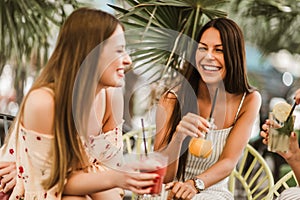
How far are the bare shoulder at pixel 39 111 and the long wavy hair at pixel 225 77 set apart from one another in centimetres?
59

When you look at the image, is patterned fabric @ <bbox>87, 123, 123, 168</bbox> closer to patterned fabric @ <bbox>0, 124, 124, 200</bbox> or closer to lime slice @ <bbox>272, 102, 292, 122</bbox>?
patterned fabric @ <bbox>0, 124, 124, 200</bbox>

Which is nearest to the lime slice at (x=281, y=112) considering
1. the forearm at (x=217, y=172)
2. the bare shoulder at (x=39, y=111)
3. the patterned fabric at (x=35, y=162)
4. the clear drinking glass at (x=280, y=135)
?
the clear drinking glass at (x=280, y=135)

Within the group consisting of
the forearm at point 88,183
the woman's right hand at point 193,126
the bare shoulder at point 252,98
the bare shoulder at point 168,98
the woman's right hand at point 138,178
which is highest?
the bare shoulder at point 252,98

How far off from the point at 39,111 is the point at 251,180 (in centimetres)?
154

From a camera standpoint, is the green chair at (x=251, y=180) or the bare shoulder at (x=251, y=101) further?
the green chair at (x=251, y=180)

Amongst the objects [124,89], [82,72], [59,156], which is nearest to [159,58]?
[124,89]

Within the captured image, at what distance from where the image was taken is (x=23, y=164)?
2453mm

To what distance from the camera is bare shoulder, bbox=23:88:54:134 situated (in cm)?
234

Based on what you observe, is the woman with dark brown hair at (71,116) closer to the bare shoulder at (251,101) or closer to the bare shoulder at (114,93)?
the bare shoulder at (114,93)

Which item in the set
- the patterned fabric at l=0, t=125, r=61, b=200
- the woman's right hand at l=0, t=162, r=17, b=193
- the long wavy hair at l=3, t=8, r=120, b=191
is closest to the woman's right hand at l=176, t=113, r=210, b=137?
the long wavy hair at l=3, t=8, r=120, b=191

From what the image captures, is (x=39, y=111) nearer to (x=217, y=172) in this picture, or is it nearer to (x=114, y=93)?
(x=114, y=93)

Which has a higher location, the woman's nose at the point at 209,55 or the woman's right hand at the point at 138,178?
the woman's nose at the point at 209,55

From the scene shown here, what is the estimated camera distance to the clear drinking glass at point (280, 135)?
2.62 m

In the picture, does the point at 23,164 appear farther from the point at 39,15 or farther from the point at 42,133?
the point at 39,15
